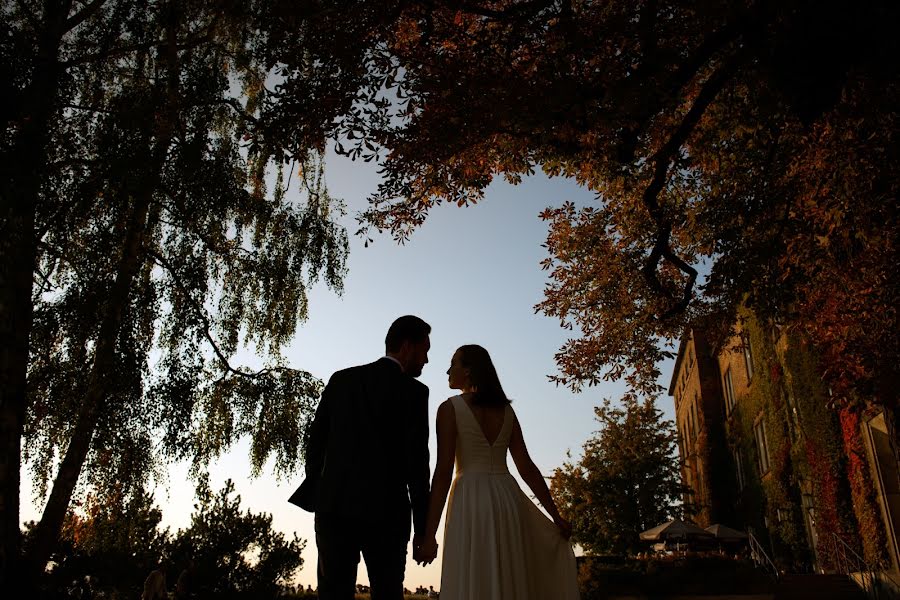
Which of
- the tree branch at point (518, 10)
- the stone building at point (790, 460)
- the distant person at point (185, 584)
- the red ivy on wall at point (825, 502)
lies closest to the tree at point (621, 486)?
the stone building at point (790, 460)

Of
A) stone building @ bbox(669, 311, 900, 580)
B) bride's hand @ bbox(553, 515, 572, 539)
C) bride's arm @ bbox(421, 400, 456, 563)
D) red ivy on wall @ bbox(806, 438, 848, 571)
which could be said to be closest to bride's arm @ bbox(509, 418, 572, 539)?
bride's hand @ bbox(553, 515, 572, 539)

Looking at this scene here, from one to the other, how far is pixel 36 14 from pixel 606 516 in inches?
1353

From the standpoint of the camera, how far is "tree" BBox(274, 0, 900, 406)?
864 centimetres

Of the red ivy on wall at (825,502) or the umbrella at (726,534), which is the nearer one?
the red ivy on wall at (825,502)

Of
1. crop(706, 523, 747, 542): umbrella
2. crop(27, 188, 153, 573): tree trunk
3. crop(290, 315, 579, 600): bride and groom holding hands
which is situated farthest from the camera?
crop(706, 523, 747, 542): umbrella

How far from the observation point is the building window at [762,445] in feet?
97.7

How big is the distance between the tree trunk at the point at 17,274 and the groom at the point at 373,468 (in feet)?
24.7

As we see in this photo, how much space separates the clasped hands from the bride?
1.04ft

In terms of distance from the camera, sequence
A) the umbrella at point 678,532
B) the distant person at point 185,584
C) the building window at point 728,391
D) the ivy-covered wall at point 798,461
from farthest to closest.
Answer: the building window at point 728,391
the umbrella at point 678,532
the ivy-covered wall at point 798,461
the distant person at point 185,584

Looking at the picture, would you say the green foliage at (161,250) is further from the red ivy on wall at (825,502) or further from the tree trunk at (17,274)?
the red ivy on wall at (825,502)

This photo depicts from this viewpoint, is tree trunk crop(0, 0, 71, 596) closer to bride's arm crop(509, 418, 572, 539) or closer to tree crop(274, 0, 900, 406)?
tree crop(274, 0, 900, 406)

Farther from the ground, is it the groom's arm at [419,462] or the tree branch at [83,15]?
the tree branch at [83,15]

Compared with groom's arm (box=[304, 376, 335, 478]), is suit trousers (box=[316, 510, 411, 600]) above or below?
below

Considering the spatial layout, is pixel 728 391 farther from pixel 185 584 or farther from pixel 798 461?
pixel 185 584
